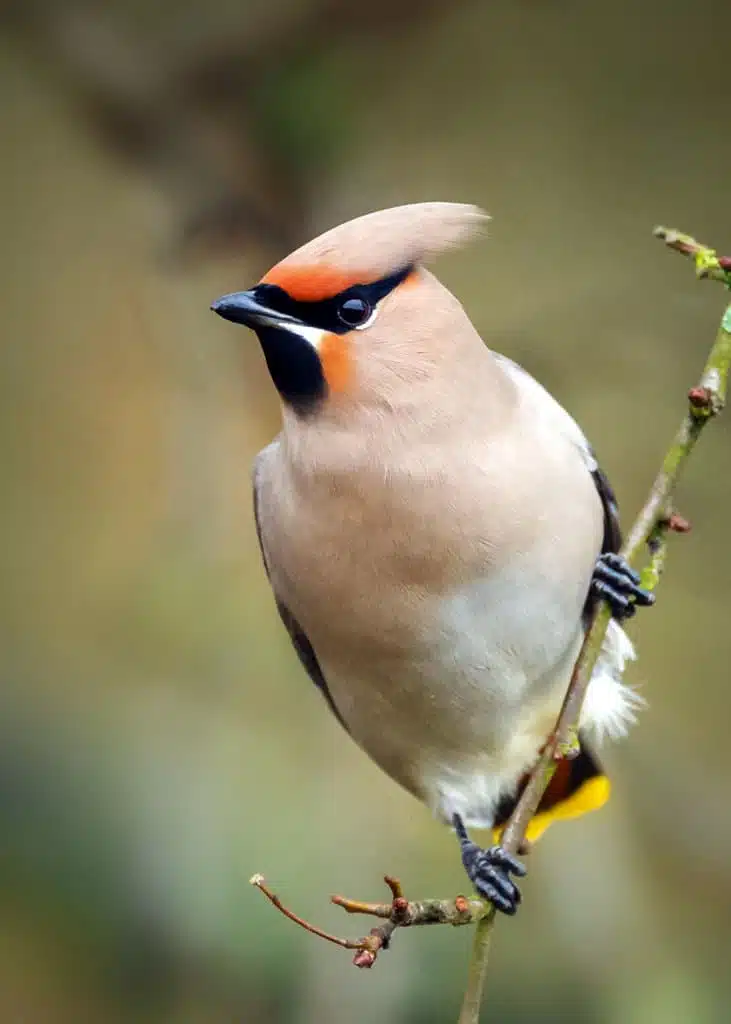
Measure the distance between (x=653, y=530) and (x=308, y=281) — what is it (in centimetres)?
51

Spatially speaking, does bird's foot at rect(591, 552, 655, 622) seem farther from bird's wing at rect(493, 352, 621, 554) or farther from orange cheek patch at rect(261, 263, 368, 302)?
orange cheek patch at rect(261, 263, 368, 302)

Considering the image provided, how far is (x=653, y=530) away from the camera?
1.86 metres

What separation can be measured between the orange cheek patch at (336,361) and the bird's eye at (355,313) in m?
0.02

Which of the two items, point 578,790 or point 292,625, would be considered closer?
point 292,625

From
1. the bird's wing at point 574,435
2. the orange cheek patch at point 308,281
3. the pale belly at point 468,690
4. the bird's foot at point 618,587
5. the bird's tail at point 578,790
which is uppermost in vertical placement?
the orange cheek patch at point 308,281

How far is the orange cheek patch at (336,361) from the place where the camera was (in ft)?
6.14

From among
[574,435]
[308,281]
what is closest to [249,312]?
[308,281]

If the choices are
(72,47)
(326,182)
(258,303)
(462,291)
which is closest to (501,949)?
(462,291)

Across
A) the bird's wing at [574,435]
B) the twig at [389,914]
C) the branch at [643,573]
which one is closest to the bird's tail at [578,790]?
the bird's wing at [574,435]

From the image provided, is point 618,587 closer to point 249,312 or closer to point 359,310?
point 359,310

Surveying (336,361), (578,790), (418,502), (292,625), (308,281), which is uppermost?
(308,281)

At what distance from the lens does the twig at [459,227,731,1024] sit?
5.73ft

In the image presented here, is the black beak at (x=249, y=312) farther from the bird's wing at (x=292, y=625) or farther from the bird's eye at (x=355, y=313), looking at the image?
the bird's wing at (x=292, y=625)

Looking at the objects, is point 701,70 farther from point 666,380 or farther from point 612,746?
point 612,746
